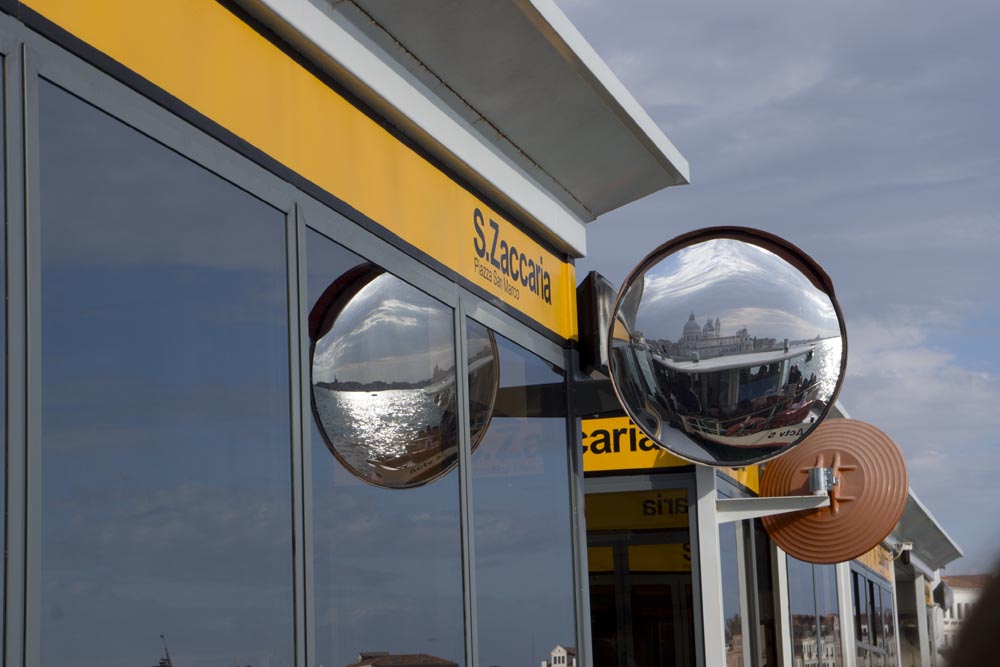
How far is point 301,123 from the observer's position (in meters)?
3.88

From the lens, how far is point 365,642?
389 centimetres

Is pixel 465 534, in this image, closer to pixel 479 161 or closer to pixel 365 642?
pixel 365 642

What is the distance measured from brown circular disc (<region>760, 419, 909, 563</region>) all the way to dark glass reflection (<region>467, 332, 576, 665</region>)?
15.1 feet

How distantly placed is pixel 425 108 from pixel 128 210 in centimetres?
215

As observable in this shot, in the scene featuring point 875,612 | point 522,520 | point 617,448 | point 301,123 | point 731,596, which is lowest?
point 875,612

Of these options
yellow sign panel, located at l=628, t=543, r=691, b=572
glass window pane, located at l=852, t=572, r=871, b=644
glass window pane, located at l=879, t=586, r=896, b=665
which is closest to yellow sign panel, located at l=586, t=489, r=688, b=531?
yellow sign panel, located at l=628, t=543, r=691, b=572

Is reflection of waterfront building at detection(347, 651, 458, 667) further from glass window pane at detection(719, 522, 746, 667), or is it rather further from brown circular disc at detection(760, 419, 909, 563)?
glass window pane at detection(719, 522, 746, 667)

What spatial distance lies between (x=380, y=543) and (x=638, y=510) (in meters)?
7.32

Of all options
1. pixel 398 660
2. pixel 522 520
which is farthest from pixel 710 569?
pixel 398 660

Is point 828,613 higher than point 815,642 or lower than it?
higher

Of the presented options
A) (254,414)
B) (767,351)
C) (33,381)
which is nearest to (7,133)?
(33,381)

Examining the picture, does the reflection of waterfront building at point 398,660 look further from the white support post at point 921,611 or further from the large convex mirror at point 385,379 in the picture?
the white support post at point 921,611

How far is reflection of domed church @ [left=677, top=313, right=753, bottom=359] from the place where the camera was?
5195 mm

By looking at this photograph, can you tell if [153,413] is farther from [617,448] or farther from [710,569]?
[617,448]
